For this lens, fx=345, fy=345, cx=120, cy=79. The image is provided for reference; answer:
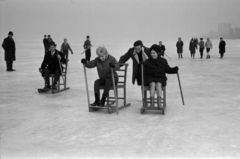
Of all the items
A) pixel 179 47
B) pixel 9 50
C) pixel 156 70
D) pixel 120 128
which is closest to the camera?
pixel 120 128

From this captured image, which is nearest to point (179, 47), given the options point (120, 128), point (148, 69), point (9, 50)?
point (9, 50)

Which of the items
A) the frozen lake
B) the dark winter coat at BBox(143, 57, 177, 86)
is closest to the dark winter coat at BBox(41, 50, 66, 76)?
the frozen lake

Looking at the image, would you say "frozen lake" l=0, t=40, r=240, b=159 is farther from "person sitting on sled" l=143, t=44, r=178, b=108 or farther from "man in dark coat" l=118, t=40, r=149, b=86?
"man in dark coat" l=118, t=40, r=149, b=86

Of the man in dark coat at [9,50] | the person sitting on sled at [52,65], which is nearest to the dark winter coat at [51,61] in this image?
the person sitting on sled at [52,65]

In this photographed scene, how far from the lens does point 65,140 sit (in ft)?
14.7

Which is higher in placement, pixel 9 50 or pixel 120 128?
pixel 9 50

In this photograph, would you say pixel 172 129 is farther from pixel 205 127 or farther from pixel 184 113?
pixel 184 113

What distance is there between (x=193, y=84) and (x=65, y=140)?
19.8 ft

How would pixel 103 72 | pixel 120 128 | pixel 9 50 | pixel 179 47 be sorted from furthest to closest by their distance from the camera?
pixel 179 47
pixel 9 50
pixel 103 72
pixel 120 128

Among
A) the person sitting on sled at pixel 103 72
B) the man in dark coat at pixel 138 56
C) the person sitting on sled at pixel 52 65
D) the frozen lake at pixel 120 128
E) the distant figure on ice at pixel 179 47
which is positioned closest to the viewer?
the frozen lake at pixel 120 128

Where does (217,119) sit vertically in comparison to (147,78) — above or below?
below

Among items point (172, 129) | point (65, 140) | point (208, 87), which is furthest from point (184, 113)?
point (208, 87)

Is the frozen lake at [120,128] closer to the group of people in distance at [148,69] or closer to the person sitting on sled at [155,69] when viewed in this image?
the group of people in distance at [148,69]

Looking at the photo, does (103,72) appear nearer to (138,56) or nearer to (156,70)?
(138,56)
